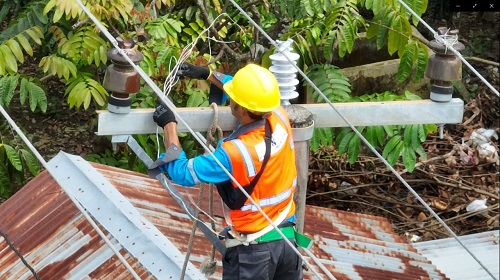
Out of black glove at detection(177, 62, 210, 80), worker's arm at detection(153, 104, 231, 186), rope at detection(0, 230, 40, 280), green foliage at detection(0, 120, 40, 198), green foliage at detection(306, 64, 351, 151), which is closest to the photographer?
worker's arm at detection(153, 104, 231, 186)

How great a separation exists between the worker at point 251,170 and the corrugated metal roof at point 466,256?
2.98 m

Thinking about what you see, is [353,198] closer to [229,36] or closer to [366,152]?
[366,152]

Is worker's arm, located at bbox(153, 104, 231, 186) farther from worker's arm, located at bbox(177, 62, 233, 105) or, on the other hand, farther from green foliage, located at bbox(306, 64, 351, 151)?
green foliage, located at bbox(306, 64, 351, 151)

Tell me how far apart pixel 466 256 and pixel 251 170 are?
399 centimetres

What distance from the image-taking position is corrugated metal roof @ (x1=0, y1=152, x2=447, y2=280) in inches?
227

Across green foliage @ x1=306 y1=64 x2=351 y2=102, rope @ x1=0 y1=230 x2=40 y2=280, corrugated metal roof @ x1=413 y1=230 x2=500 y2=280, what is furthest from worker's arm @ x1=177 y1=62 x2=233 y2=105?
corrugated metal roof @ x1=413 y1=230 x2=500 y2=280

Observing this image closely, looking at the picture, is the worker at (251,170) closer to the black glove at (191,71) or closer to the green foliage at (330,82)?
the black glove at (191,71)

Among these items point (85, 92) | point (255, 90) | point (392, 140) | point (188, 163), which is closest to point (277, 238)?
point (188, 163)

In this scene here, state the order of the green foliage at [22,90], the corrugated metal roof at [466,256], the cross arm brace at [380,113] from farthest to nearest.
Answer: the green foliage at [22,90] < the corrugated metal roof at [466,256] < the cross arm brace at [380,113]

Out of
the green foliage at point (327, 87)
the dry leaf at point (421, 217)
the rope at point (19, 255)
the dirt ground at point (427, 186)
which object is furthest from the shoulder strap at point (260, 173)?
the dry leaf at point (421, 217)

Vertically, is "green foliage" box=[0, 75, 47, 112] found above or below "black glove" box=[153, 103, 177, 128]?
below

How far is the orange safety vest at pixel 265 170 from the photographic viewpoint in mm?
4492

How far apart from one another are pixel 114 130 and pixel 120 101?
0.16 m

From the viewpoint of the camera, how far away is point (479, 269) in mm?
7559
